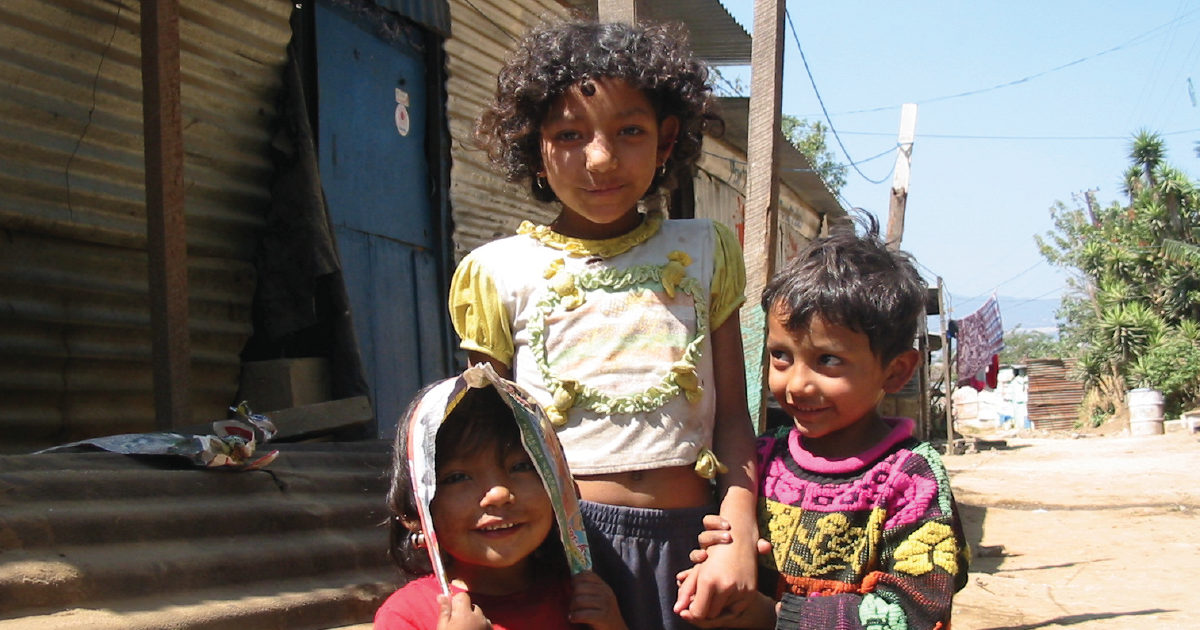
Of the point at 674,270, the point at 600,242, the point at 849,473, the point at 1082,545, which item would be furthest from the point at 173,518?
the point at 1082,545

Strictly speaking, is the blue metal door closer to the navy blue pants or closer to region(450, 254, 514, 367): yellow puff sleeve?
region(450, 254, 514, 367): yellow puff sleeve

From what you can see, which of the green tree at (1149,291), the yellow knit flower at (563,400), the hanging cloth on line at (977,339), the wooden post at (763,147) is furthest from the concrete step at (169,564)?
the green tree at (1149,291)

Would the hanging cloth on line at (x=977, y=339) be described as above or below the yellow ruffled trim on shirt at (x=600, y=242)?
below

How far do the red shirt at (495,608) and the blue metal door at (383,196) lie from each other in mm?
3798

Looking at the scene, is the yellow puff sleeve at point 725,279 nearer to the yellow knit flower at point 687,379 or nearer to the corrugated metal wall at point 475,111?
the yellow knit flower at point 687,379

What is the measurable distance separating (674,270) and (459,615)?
73 cm

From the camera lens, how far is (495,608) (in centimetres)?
172

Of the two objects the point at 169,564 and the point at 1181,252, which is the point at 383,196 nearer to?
the point at 169,564

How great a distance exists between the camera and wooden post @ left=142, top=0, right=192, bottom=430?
334cm

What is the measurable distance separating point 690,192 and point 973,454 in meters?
11.6

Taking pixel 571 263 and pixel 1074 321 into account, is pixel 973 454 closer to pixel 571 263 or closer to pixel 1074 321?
pixel 571 263

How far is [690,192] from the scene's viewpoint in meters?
9.42

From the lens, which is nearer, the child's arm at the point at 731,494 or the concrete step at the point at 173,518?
the child's arm at the point at 731,494

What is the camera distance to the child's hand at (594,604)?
5.41 ft
